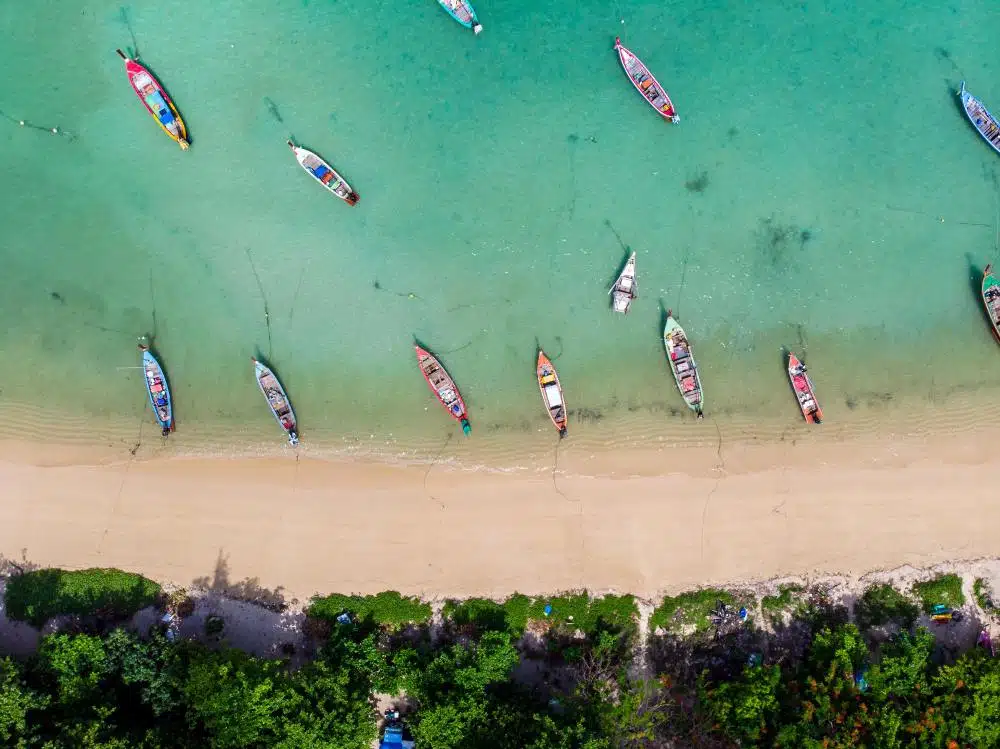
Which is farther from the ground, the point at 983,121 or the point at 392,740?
the point at 983,121

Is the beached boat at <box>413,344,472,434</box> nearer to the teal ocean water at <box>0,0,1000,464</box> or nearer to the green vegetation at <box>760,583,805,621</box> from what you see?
the teal ocean water at <box>0,0,1000,464</box>

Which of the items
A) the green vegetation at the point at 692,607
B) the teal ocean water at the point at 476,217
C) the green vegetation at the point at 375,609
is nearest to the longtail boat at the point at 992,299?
the teal ocean water at the point at 476,217

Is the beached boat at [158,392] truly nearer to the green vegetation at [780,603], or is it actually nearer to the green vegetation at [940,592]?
the green vegetation at [780,603]

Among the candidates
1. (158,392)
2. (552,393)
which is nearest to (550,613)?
(552,393)

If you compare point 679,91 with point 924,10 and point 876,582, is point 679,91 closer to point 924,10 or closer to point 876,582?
point 924,10

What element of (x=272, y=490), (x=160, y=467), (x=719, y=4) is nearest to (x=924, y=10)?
(x=719, y=4)

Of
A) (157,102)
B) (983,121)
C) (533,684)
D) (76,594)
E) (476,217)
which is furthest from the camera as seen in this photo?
(983,121)

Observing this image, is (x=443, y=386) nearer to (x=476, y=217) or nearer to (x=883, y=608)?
(x=476, y=217)
